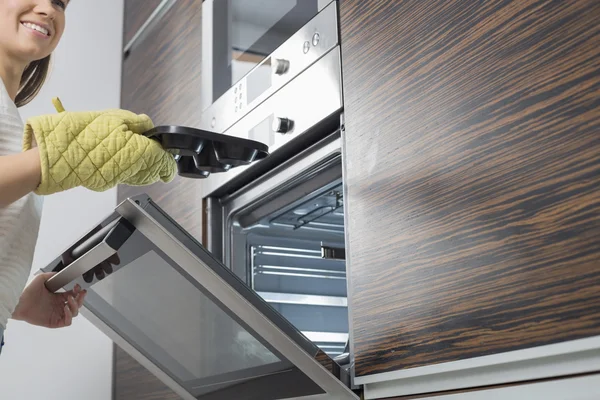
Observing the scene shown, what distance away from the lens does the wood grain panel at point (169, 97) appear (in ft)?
5.97

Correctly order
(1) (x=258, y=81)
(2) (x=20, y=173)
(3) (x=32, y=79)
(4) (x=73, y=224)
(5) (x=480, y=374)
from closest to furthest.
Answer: (2) (x=20, y=173) → (5) (x=480, y=374) → (3) (x=32, y=79) → (1) (x=258, y=81) → (4) (x=73, y=224)

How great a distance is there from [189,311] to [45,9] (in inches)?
19.1

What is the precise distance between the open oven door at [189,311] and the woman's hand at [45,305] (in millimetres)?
16

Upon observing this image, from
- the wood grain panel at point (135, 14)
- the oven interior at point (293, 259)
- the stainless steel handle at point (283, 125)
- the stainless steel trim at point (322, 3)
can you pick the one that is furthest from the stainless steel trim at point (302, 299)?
the wood grain panel at point (135, 14)

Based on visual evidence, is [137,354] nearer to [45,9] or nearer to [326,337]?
[326,337]

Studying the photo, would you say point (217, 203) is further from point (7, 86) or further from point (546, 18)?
point (546, 18)

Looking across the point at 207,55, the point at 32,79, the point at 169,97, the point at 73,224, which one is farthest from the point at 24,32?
the point at 73,224

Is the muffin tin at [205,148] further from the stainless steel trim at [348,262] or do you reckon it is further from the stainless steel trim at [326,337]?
the stainless steel trim at [326,337]

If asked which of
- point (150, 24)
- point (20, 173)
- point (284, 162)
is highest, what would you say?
point (150, 24)

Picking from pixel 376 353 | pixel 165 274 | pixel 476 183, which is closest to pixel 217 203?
pixel 165 274

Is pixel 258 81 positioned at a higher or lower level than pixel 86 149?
higher

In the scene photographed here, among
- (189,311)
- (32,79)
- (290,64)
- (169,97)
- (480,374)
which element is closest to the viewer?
(480,374)

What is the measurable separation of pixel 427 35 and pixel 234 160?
A: 0.34 metres

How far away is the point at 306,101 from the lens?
135 cm
